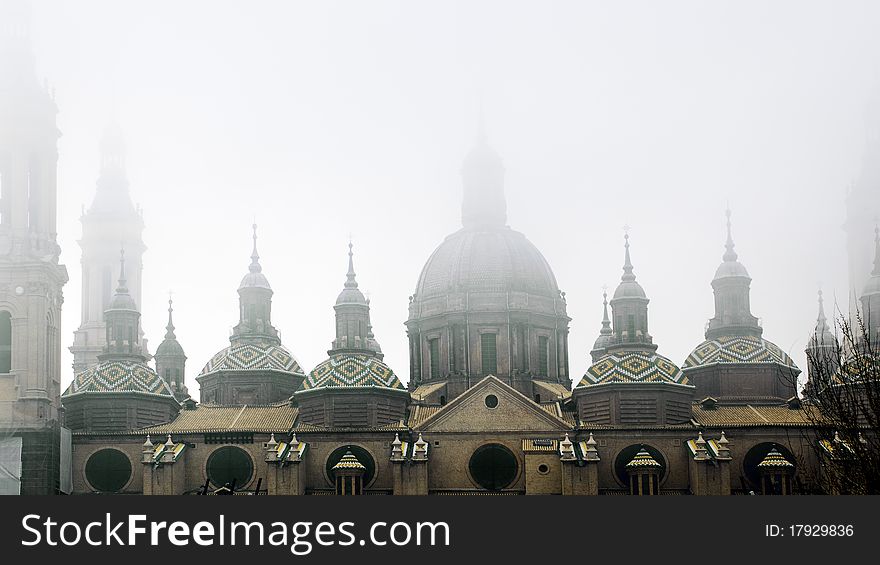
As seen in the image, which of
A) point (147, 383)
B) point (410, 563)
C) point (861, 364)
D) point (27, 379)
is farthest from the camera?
point (147, 383)

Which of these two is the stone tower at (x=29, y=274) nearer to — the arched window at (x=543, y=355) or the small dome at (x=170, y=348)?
the small dome at (x=170, y=348)

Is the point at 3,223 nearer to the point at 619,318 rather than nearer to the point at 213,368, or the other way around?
the point at 213,368

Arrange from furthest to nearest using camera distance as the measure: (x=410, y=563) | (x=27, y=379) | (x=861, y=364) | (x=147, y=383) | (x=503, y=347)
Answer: (x=503, y=347), (x=147, y=383), (x=27, y=379), (x=861, y=364), (x=410, y=563)

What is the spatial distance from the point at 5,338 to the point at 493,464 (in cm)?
2178

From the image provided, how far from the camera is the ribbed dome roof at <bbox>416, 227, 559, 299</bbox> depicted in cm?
7094

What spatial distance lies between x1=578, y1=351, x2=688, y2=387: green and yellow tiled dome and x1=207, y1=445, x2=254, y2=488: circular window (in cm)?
1535

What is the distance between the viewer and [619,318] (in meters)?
65.8

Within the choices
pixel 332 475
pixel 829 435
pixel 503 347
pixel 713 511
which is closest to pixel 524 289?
pixel 503 347

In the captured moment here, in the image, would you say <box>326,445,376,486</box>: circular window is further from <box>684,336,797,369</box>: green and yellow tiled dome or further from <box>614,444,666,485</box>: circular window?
<box>684,336,797,369</box>: green and yellow tiled dome

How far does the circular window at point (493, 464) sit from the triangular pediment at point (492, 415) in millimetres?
962

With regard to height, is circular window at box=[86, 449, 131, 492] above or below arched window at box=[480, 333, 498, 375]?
below

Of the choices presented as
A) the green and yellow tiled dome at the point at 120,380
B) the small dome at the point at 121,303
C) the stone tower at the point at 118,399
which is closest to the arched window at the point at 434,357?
the stone tower at the point at 118,399

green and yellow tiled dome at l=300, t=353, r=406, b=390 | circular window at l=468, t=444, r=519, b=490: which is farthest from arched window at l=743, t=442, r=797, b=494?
green and yellow tiled dome at l=300, t=353, r=406, b=390

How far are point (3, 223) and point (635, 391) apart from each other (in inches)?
1121
